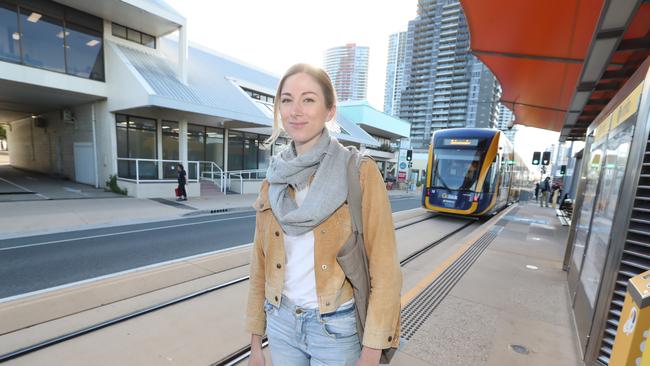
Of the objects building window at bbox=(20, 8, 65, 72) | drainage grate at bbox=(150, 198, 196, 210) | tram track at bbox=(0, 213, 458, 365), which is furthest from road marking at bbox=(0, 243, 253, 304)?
building window at bbox=(20, 8, 65, 72)

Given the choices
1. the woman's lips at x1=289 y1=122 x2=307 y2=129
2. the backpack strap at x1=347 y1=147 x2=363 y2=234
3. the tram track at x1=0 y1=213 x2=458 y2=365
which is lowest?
the tram track at x1=0 y1=213 x2=458 y2=365

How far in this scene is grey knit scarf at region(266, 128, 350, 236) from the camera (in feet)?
3.86

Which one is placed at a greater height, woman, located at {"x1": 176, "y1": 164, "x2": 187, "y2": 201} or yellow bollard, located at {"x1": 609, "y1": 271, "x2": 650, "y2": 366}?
yellow bollard, located at {"x1": 609, "y1": 271, "x2": 650, "y2": 366}

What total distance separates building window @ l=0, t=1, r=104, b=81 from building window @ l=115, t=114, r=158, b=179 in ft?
7.47

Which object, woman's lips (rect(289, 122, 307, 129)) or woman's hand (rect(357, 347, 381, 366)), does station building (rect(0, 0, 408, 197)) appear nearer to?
woman's lips (rect(289, 122, 307, 129))

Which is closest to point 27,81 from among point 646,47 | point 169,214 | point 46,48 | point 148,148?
point 46,48

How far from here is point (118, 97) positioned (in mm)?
12773

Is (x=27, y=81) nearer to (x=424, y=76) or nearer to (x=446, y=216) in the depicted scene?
(x=446, y=216)

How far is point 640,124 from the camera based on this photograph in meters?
2.18

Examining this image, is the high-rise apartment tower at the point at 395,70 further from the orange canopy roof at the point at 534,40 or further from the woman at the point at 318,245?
the woman at the point at 318,245

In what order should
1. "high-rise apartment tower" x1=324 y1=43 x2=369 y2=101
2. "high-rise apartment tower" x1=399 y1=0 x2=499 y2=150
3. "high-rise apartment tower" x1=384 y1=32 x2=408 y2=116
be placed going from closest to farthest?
"high-rise apartment tower" x1=324 y1=43 x2=369 y2=101 → "high-rise apartment tower" x1=399 y1=0 x2=499 y2=150 → "high-rise apartment tower" x1=384 y1=32 x2=408 y2=116

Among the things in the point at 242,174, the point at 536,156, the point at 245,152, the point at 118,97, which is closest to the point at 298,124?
the point at 118,97

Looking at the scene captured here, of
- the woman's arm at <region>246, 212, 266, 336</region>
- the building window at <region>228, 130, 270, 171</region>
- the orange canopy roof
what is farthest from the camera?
the building window at <region>228, 130, 270, 171</region>

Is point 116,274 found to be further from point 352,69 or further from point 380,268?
point 352,69
